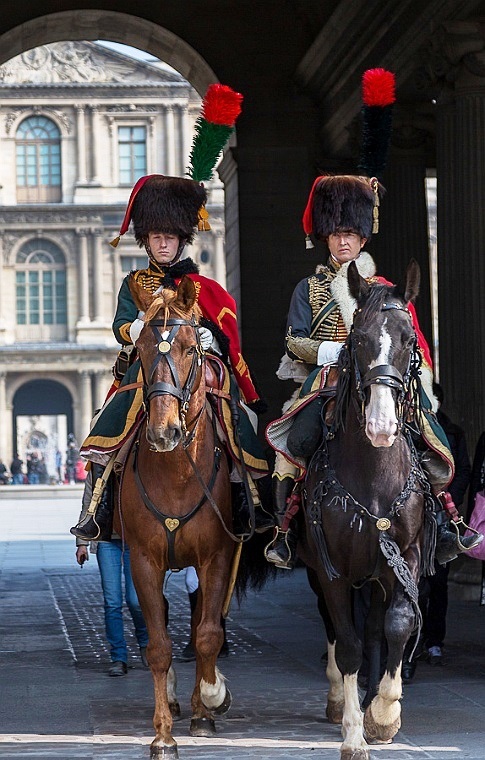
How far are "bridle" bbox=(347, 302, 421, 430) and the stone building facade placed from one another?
182 ft

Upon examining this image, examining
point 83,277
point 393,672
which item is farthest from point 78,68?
point 393,672

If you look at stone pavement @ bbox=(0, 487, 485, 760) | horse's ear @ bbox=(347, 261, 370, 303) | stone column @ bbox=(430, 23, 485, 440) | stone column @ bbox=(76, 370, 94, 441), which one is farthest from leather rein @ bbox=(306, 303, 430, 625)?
stone column @ bbox=(76, 370, 94, 441)

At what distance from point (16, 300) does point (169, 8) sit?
153 feet

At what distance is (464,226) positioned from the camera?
12773 mm

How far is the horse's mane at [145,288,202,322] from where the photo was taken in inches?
256

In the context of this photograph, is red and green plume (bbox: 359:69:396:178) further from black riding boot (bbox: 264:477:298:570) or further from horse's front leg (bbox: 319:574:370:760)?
horse's front leg (bbox: 319:574:370:760)

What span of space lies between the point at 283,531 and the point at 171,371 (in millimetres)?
1276

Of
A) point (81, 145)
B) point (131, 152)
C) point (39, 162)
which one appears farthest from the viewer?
point (39, 162)

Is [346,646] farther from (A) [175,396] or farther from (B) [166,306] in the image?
(B) [166,306]

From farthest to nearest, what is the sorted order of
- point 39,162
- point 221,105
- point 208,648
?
point 39,162
point 221,105
point 208,648

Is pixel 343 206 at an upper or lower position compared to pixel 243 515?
upper

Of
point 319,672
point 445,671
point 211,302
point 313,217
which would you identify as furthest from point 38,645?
point 313,217

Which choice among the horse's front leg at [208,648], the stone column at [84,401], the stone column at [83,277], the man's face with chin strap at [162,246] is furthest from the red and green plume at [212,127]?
the stone column at [83,277]

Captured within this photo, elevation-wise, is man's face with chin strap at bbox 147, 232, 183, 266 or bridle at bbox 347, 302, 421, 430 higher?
man's face with chin strap at bbox 147, 232, 183, 266
